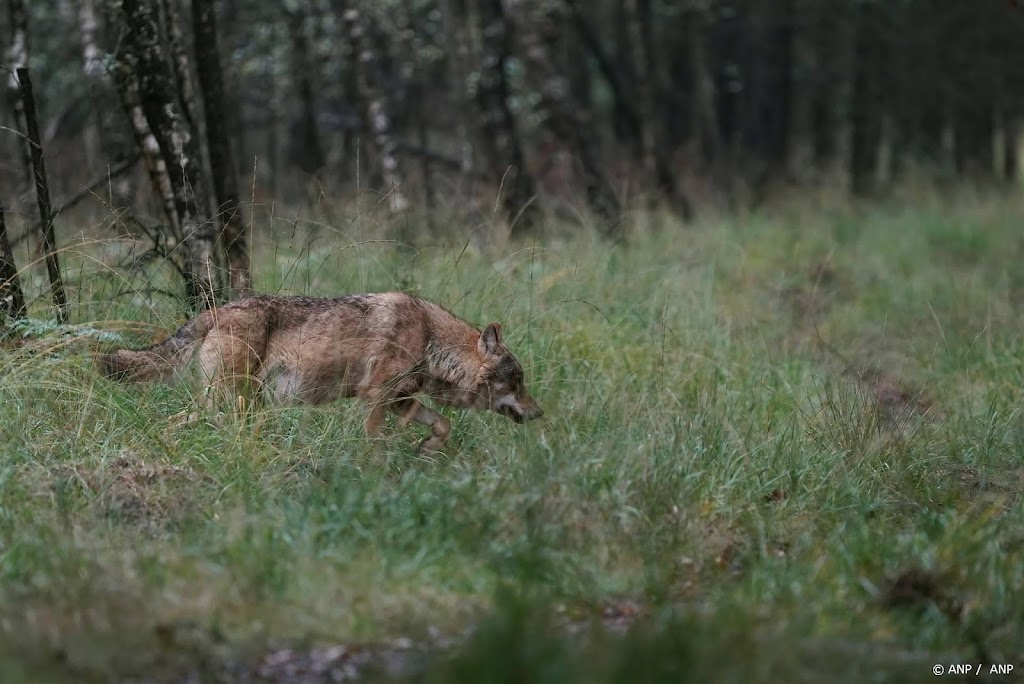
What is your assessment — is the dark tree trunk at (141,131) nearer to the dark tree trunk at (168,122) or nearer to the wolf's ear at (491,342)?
the dark tree trunk at (168,122)

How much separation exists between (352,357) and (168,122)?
2.68 meters

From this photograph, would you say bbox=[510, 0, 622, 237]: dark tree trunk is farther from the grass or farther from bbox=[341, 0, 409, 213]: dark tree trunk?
the grass

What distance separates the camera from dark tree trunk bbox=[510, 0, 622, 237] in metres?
16.5

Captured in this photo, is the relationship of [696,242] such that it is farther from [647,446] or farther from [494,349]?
[647,446]

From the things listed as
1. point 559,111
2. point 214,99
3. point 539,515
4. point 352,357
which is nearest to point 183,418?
point 352,357

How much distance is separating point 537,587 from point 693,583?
2.92ft

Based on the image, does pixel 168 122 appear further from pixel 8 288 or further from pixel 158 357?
pixel 158 357

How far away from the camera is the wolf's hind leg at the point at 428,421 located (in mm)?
7418

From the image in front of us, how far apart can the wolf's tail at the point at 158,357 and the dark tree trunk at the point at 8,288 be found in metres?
0.89

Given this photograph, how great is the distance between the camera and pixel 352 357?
804cm

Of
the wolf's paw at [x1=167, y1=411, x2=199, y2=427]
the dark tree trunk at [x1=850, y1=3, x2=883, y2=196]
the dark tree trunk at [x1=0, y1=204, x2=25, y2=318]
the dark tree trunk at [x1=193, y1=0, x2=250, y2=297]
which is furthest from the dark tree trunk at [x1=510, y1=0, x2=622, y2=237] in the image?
the dark tree trunk at [x1=850, y1=3, x2=883, y2=196]

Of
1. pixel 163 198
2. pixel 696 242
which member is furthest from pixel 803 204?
pixel 163 198

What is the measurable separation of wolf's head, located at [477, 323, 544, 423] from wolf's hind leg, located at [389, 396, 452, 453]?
0.40m

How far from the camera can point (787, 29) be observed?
3003 cm
